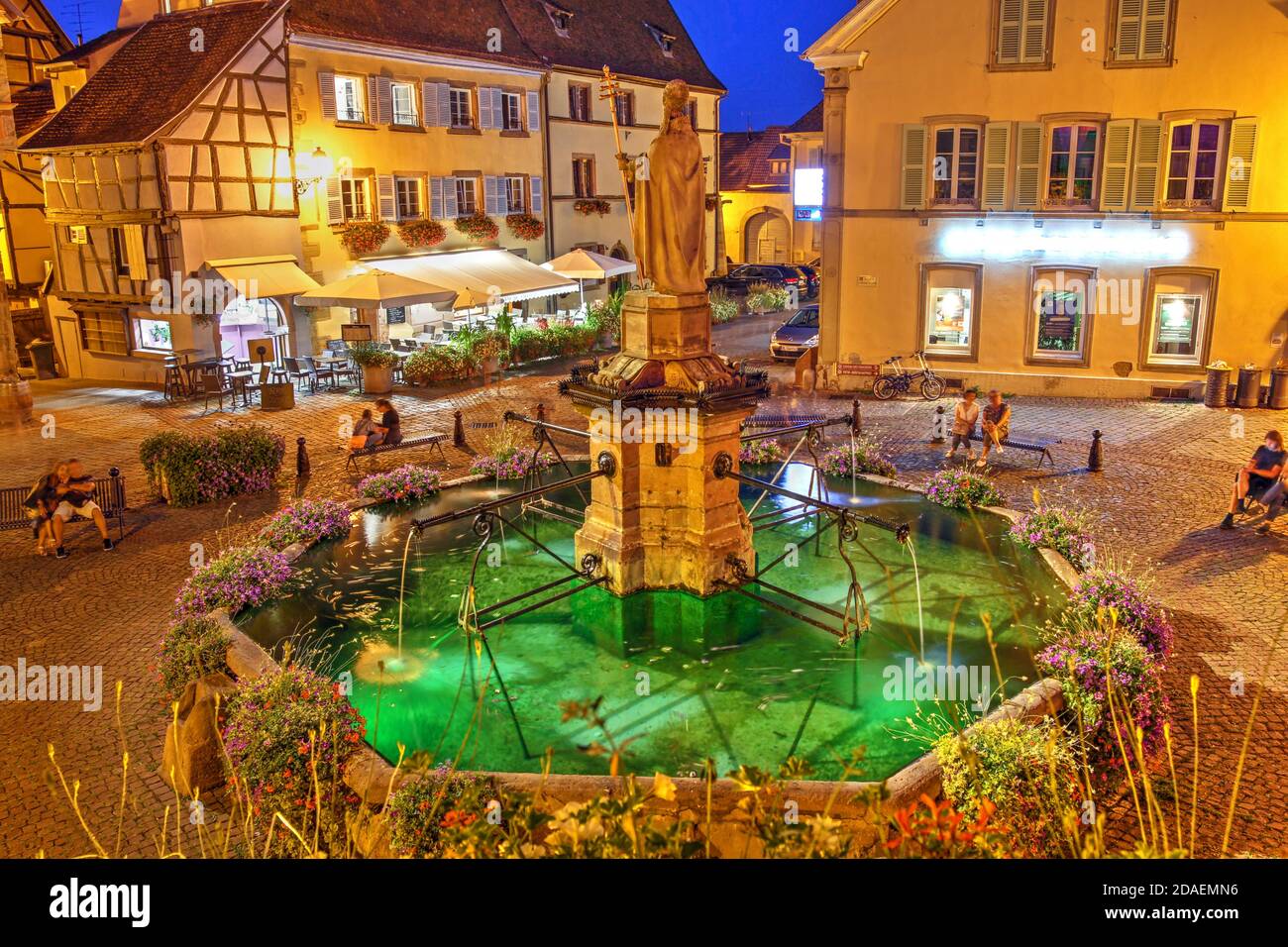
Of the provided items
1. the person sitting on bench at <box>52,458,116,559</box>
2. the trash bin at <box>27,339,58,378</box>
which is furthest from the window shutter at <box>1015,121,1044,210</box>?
the trash bin at <box>27,339,58,378</box>

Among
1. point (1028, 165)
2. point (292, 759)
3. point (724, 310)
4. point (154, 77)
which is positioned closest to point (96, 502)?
point (292, 759)

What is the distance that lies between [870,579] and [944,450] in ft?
23.0

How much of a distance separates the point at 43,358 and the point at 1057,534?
86.3 ft

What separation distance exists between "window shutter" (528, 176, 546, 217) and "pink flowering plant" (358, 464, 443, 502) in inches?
810

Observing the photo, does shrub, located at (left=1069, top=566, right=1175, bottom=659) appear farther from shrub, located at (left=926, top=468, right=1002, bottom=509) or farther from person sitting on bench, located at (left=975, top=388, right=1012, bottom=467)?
person sitting on bench, located at (left=975, top=388, right=1012, bottom=467)

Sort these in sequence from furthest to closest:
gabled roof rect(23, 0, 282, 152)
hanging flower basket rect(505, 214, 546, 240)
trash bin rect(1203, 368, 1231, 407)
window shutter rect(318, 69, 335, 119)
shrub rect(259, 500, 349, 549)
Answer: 1. hanging flower basket rect(505, 214, 546, 240)
2. window shutter rect(318, 69, 335, 119)
3. gabled roof rect(23, 0, 282, 152)
4. trash bin rect(1203, 368, 1231, 407)
5. shrub rect(259, 500, 349, 549)

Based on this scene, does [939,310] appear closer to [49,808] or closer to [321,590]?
[321,590]

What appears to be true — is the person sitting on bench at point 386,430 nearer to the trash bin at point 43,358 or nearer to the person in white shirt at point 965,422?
the person in white shirt at point 965,422

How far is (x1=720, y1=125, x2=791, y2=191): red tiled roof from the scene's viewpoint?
5519cm

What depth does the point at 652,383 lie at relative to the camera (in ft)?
33.6

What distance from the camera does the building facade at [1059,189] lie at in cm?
2077

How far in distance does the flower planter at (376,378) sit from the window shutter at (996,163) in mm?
13934

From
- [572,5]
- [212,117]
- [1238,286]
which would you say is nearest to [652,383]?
[1238,286]

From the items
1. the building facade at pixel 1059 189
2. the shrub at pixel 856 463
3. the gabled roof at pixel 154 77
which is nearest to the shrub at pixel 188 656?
the shrub at pixel 856 463
